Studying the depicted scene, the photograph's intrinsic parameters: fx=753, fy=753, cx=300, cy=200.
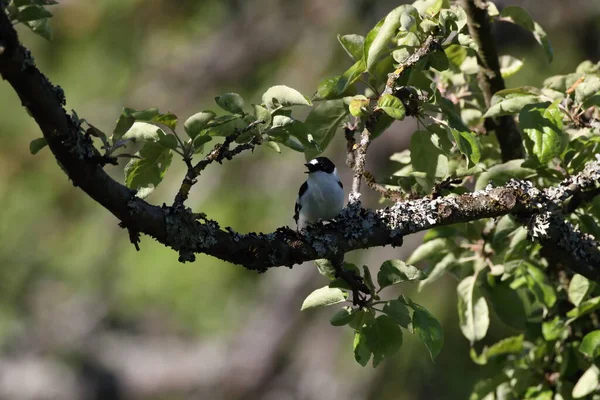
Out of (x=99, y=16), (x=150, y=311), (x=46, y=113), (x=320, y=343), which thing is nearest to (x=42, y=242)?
(x=150, y=311)

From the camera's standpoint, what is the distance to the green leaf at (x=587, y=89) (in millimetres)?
1815

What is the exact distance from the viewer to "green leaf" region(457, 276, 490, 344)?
85.0 inches

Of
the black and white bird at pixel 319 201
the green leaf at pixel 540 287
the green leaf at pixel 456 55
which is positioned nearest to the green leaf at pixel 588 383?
the green leaf at pixel 540 287

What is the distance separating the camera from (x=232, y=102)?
153 cm

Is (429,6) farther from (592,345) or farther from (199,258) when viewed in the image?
(199,258)

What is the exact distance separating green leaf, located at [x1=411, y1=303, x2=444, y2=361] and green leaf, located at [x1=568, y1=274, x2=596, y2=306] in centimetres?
58

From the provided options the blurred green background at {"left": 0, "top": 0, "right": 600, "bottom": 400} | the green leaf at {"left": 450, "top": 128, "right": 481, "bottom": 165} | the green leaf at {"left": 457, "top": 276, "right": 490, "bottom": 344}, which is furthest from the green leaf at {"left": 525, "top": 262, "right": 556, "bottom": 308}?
the blurred green background at {"left": 0, "top": 0, "right": 600, "bottom": 400}

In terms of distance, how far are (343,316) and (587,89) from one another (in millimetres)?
827

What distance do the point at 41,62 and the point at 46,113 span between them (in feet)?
16.8

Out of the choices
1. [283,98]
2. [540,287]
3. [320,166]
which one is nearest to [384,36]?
[283,98]

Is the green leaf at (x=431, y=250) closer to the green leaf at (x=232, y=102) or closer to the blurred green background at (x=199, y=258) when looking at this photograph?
the green leaf at (x=232, y=102)

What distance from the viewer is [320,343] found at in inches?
216

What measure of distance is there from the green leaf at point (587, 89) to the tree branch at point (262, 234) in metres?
0.17

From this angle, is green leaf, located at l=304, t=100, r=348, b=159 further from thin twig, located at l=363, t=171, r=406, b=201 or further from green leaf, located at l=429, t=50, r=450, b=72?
green leaf, located at l=429, t=50, r=450, b=72
